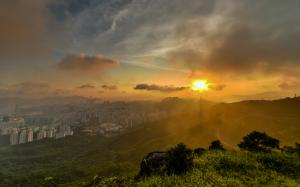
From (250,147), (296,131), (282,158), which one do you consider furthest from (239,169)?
(296,131)

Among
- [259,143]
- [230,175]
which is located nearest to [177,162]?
[230,175]

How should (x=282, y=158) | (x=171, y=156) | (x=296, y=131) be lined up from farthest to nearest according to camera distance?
1. (x=296, y=131)
2. (x=282, y=158)
3. (x=171, y=156)

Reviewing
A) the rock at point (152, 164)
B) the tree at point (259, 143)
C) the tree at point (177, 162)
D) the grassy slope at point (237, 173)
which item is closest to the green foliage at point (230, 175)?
the grassy slope at point (237, 173)

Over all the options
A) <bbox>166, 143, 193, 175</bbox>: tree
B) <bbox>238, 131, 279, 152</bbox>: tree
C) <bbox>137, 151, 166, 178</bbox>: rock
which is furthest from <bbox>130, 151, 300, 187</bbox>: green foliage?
<bbox>238, 131, 279, 152</bbox>: tree

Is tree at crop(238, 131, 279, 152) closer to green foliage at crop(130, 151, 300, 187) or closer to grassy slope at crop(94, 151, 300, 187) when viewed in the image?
grassy slope at crop(94, 151, 300, 187)

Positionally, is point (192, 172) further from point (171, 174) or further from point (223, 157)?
point (223, 157)

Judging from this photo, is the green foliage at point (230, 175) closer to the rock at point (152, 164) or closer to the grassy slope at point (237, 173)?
the grassy slope at point (237, 173)
